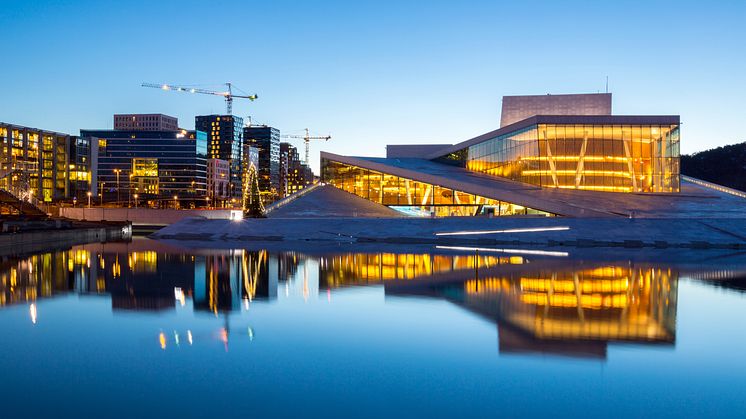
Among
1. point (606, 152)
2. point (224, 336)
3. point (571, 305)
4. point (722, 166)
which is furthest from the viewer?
point (722, 166)

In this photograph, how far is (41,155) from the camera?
111 m

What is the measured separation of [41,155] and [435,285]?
11181 centimetres

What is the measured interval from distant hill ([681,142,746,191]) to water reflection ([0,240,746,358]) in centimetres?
8850

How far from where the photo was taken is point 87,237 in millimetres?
40469

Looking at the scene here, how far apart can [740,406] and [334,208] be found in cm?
4278

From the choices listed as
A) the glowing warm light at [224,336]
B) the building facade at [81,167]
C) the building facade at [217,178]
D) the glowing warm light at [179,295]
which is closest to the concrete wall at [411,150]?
the glowing warm light at [179,295]

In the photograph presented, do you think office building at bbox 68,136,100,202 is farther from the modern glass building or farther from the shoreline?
the modern glass building

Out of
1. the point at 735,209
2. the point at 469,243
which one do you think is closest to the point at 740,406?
the point at 469,243

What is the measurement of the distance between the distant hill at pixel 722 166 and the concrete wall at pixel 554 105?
58267 mm

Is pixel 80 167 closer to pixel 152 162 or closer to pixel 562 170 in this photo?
pixel 152 162

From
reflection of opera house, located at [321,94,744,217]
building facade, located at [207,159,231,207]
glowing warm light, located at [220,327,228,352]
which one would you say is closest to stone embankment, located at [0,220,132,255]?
reflection of opera house, located at [321,94,744,217]

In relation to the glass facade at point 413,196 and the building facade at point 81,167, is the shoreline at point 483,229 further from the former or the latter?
the building facade at point 81,167

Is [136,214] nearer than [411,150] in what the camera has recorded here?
Yes

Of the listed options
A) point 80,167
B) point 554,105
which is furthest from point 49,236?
point 80,167
